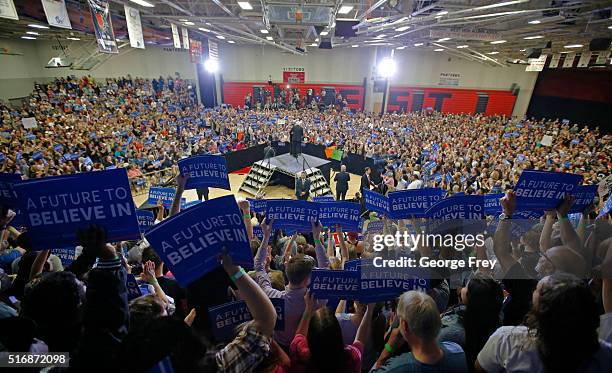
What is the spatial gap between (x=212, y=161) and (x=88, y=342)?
272cm

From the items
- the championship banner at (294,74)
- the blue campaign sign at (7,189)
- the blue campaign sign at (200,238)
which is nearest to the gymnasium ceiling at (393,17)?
the blue campaign sign at (7,189)

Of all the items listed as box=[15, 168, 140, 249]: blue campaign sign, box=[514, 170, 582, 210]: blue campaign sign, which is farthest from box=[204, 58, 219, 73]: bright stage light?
box=[514, 170, 582, 210]: blue campaign sign

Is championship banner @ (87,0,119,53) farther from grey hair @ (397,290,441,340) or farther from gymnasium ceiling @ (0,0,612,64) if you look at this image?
grey hair @ (397,290,441,340)

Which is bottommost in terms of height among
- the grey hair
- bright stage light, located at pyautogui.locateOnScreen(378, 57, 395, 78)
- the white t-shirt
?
the white t-shirt

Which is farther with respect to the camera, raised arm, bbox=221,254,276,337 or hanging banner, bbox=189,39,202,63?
hanging banner, bbox=189,39,202,63

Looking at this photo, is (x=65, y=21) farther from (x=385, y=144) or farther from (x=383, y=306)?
(x=385, y=144)

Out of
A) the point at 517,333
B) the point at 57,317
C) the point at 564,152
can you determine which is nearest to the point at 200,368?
the point at 57,317

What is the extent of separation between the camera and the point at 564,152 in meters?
12.9

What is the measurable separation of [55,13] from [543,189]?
9385mm

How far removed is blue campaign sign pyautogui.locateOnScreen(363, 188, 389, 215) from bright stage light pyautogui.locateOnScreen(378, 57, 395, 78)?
25.0 m

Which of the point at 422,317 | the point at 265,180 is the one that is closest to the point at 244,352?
the point at 422,317

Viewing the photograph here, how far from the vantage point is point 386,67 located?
26.5 m

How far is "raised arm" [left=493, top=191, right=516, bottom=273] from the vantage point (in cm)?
264

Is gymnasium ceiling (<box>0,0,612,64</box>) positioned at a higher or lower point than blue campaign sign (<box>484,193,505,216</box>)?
higher
